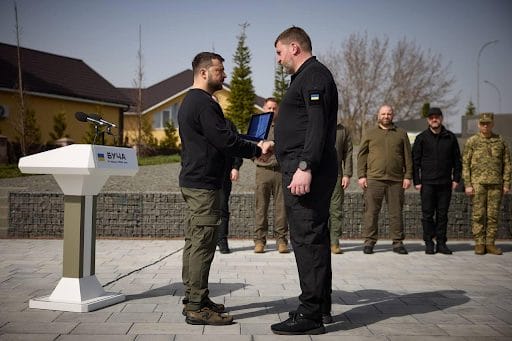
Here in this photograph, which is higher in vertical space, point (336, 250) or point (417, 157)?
point (417, 157)

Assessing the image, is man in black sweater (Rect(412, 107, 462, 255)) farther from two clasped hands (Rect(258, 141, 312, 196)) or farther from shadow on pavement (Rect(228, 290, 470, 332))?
two clasped hands (Rect(258, 141, 312, 196))

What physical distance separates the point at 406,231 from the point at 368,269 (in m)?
2.86

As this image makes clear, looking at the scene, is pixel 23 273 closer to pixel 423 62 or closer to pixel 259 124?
pixel 259 124

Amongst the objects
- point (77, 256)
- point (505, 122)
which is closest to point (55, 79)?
point (505, 122)

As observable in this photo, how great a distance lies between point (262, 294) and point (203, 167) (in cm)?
153

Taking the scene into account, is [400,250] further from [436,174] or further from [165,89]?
[165,89]

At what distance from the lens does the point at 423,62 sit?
45.4m

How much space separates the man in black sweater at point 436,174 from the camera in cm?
745

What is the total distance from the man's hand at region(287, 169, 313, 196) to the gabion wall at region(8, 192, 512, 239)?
4.95 metres

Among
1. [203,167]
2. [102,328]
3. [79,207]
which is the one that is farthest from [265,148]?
[102,328]

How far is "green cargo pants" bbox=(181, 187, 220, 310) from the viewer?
3.83 metres

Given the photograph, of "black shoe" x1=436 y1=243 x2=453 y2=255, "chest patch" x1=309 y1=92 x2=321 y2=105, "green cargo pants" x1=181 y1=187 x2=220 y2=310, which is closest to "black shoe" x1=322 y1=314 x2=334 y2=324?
"green cargo pants" x1=181 y1=187 x2=220 y2=310

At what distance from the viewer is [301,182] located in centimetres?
349

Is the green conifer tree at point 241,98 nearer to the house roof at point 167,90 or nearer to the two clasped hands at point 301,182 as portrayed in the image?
the house roof at point 167,90
